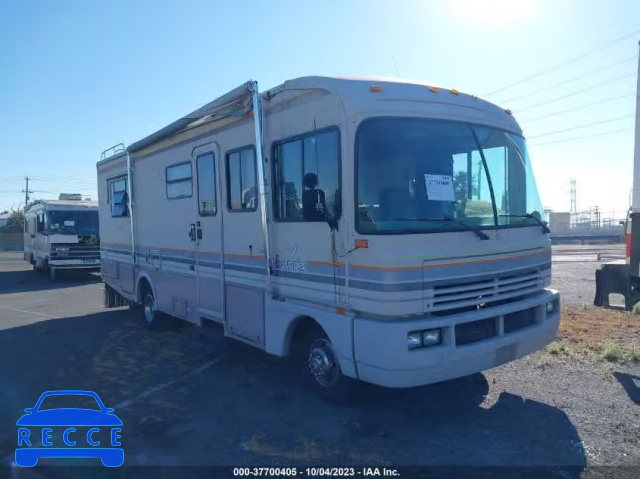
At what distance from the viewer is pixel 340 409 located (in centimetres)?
540

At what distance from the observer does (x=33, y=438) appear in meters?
5.03

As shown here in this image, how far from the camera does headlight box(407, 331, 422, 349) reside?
4596mm

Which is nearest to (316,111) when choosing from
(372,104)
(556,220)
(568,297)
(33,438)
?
(372,104)

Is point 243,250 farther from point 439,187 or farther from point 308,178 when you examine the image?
point 439,187

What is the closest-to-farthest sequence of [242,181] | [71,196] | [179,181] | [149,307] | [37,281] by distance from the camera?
[242,181] < [179,181] < [149,307] < [37,281] < [71,196]

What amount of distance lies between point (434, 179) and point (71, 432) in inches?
164

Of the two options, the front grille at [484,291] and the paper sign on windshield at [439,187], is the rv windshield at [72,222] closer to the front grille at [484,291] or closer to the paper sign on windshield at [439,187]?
the paper sign on windshield at [439,187]

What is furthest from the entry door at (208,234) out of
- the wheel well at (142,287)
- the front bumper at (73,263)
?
the front bumper at (73,263)

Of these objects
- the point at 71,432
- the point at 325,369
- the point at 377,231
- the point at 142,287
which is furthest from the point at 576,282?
the point at 71,432

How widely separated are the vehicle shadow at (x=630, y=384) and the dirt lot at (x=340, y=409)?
0.02 metres

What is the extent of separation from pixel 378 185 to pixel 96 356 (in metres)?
5.17

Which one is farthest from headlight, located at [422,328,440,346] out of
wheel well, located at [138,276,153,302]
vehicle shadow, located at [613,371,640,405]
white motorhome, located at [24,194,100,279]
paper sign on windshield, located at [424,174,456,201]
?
white motorhome, located at [24,194,100,279]

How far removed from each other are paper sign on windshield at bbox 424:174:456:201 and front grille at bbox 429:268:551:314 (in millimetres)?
831

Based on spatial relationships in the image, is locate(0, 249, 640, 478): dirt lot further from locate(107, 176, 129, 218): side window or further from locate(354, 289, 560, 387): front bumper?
locate(107, 176, 129, 218): side window
